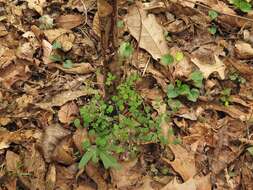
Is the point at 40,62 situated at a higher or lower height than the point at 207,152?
higher

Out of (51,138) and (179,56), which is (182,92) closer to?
(179,56)

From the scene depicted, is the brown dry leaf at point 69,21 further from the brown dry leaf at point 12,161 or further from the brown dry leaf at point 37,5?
the brown dry leaf at point 12,161

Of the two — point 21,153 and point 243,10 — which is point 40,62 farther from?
point 243,10

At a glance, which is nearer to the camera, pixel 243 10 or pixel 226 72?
pixel 226 72

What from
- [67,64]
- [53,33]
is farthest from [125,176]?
[53,33]

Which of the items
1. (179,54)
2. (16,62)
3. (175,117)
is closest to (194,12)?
(179,54)
